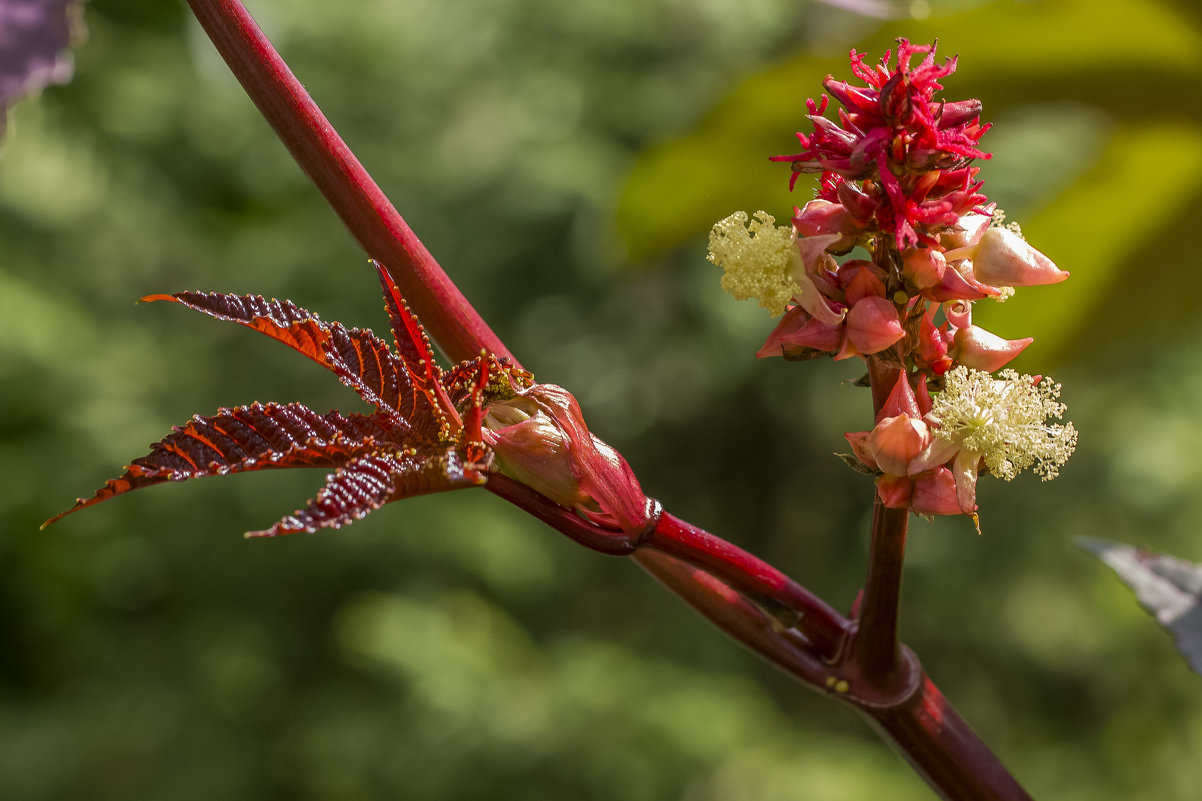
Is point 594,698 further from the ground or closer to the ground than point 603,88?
closer to the ground

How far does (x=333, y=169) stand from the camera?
0.86 ft

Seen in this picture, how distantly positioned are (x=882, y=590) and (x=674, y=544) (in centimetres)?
6

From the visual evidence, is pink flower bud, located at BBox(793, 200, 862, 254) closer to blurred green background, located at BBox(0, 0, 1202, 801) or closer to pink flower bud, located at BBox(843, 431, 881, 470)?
pink flower bud, located at BBox(843, 431, 881, 470)

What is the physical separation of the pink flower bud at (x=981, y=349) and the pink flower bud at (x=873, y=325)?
1.1 inches

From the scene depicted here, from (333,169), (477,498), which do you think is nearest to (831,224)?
(333,169)

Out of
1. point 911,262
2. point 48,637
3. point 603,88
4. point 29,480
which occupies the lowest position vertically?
point 48,637

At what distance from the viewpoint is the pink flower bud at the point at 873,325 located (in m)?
0.24

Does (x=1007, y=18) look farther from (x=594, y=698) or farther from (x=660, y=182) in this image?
(x=594, y=698)

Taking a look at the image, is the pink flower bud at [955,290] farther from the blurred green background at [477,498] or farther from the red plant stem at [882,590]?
the blurred green background at [477,498]

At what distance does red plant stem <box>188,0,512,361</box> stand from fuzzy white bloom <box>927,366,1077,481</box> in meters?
0.12

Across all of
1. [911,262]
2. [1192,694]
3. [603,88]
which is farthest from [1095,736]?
[911,262]

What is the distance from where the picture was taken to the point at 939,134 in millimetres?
245

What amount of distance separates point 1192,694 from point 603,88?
71.0 inches

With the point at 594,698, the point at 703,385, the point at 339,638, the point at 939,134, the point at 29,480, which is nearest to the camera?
the point at 939,134
